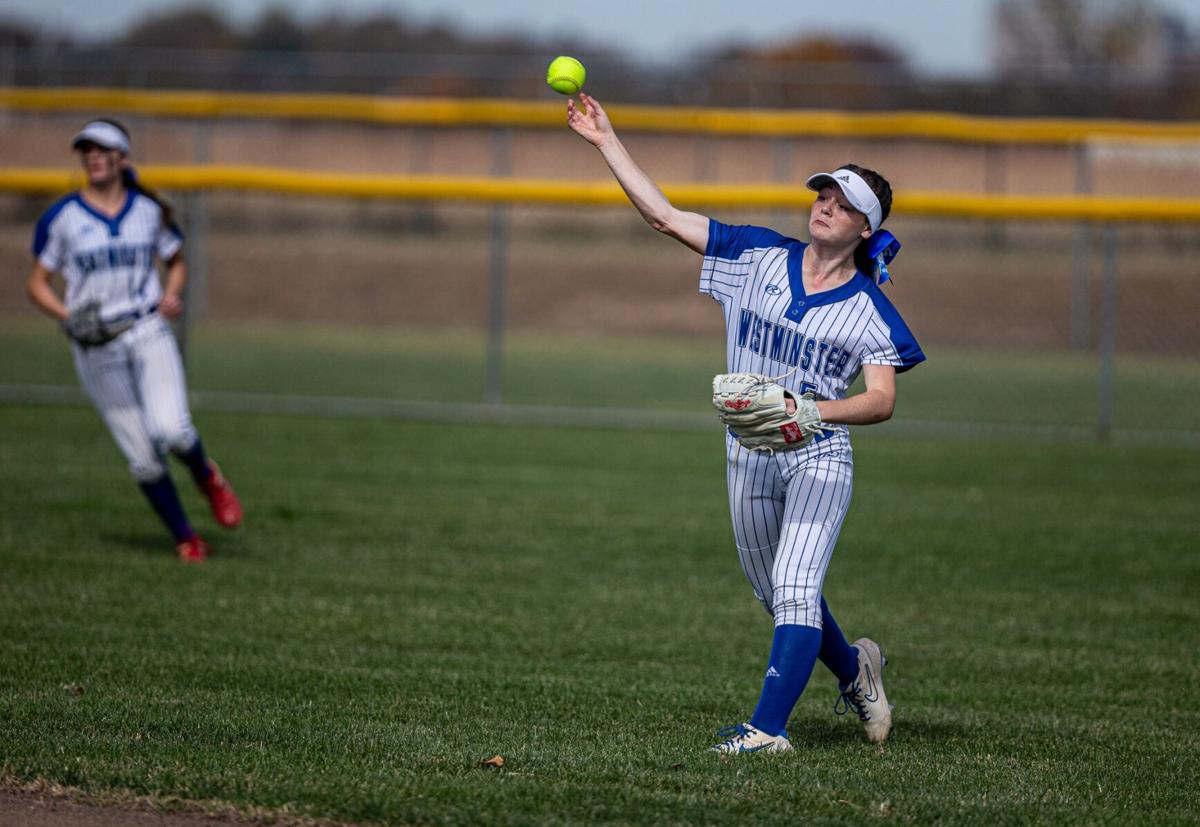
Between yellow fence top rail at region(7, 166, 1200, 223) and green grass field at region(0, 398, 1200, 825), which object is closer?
green grass field at region(0, 398, 1200, 825)

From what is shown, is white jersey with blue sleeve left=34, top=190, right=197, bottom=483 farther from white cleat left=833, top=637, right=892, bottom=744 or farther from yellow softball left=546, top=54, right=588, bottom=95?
white cleat left=833, top=637, right=892, bottom=744

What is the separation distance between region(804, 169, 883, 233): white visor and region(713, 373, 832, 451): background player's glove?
605 mm

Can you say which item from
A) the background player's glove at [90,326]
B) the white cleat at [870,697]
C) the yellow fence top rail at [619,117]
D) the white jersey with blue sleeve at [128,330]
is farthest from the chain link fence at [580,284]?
the white cleat at [870,697]

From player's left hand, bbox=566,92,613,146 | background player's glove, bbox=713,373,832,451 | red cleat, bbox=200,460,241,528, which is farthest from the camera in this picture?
red cleat, bbox=200,460,241,528

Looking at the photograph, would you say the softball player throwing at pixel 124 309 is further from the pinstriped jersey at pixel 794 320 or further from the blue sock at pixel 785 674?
the blue sock at pixel 785 674

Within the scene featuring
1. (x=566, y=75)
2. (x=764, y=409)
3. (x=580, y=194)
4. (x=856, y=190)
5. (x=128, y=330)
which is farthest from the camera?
→ (x=580, y=194)

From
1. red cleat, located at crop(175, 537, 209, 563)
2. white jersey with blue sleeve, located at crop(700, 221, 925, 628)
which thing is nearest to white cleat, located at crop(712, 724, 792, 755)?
white jersey with blue sleeve, located at crop(700, 221, 925, 628)

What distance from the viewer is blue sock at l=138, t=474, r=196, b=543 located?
7.87 m

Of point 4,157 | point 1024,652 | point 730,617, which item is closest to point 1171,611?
point 1024,652

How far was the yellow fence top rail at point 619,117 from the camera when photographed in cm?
1959

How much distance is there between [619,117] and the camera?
23.7 meters

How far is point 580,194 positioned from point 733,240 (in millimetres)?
9112

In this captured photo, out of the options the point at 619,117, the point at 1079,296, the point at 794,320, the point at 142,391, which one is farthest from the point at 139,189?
the point at 619,117

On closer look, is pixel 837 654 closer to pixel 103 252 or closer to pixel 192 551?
pixel 192 551
